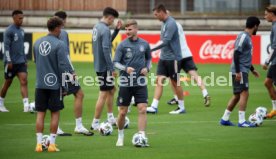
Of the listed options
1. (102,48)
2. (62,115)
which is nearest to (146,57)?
(102,48)

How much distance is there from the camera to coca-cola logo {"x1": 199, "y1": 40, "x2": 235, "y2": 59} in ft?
114

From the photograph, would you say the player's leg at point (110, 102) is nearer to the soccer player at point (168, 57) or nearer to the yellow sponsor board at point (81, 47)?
the soccer player at point (168, 57)

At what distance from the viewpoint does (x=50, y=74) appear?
14312mm

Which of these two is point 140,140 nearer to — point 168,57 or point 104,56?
point 104,56

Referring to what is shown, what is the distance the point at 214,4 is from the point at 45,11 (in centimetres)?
823

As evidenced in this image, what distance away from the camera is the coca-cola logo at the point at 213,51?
3477 centimetres

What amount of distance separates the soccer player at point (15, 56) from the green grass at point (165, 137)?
1.89ft

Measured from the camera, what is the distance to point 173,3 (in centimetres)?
3959

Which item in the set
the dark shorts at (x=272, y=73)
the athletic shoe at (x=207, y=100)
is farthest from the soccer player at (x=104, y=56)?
the athletic shoe at (x=207, y=100)

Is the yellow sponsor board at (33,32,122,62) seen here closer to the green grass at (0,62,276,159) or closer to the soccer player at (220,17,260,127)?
the green grass at (0,62,276,159)

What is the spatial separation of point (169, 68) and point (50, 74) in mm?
6661

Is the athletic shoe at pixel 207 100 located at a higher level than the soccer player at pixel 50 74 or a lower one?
lower

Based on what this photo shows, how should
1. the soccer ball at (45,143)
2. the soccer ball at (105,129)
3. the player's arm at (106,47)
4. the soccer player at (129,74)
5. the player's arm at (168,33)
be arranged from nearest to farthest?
the soccer ball at (45,143) → the soccer player at (129,74) → the soccer ball at (105,129) → the player's arm at (106,47) → the player's arm at (168,33)

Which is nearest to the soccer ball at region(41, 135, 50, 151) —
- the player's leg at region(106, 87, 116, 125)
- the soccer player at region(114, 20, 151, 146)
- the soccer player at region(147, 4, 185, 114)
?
the soccer player at region(114, 20, 151, 146)
